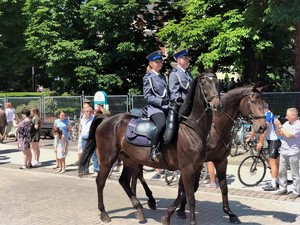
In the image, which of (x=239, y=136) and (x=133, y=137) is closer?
(x=133, y=137)

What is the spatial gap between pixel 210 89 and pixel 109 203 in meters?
Answer: 3.67

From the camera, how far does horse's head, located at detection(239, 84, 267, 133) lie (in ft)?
20.9

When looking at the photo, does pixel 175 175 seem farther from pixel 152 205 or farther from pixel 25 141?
pixel 25 141

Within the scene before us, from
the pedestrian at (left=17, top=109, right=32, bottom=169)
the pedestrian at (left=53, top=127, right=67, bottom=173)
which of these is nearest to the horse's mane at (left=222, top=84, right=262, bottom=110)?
the pedestrian at (left=53, top=127, right=67, bottom=173)

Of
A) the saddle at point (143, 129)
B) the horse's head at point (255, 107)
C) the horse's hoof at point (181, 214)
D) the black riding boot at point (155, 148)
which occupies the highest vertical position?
the horse's head at point (255, 107)

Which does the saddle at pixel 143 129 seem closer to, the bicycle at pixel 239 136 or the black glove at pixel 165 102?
the black glove at pixel 165 102

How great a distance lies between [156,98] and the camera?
659cm

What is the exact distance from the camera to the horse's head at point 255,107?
6383mm

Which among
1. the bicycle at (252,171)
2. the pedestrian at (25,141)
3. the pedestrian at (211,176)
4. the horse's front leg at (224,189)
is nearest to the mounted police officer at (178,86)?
the horse's front leg at (224,189)

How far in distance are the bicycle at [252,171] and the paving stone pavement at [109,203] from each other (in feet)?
0.87

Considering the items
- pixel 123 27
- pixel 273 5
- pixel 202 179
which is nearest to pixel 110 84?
pixel 123 27

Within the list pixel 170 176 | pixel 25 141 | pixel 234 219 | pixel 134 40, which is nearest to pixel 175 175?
pixel 170 176

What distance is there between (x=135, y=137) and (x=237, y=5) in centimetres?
1604

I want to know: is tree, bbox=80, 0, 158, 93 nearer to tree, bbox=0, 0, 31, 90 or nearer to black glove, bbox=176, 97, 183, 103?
tree, bbox=0, 0, 31, 90
